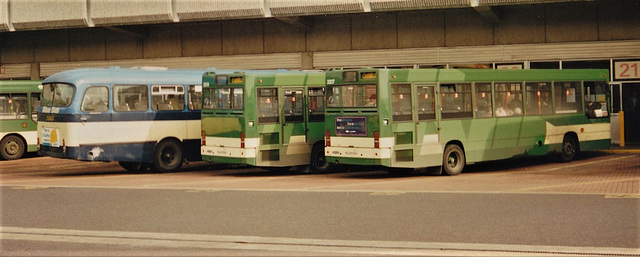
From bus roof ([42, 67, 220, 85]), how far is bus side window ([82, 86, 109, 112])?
0.20 meters

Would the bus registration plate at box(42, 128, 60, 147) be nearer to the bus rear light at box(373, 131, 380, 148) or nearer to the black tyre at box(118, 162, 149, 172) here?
the black tyre at box(118, 162, 149, 172)

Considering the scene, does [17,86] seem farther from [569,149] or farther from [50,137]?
[569,149]

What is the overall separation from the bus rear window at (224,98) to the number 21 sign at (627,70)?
14413 mm

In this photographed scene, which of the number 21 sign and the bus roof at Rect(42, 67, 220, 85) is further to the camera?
the number 21 sign

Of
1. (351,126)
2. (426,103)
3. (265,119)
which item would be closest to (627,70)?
(426,103)

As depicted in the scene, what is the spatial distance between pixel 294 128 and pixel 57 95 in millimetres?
5899

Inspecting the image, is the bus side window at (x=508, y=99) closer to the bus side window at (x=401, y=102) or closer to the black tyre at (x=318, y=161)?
the bus side window at (x=401, y=102)

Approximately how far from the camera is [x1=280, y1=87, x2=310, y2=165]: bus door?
21656mm

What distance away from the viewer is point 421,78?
20.2 metres

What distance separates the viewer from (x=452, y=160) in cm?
2089

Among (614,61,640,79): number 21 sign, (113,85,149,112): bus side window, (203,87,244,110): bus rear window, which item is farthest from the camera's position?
(614,61,640,79): number 21 sign

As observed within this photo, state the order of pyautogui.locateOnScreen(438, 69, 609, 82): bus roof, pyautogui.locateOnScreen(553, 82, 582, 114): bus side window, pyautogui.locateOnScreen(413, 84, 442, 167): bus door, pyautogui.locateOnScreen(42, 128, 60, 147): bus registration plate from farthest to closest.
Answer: pyautogui.locateOnScreen(553, 82, 582, 114): bus side window
pyautogui.locateOnScreen(42, 128, 60, 147): bus registration plate
pyautogui.locateOnScreen(438, 69, 609, 82): bus roof
pyautogui.locateOnScreen(413, 84, 442, 167): bus door

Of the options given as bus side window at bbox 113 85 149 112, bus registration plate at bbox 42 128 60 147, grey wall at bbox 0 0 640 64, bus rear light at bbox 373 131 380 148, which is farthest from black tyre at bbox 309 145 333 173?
grey wall at bbox 0 0 640 64

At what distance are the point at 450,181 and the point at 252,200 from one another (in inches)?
210
